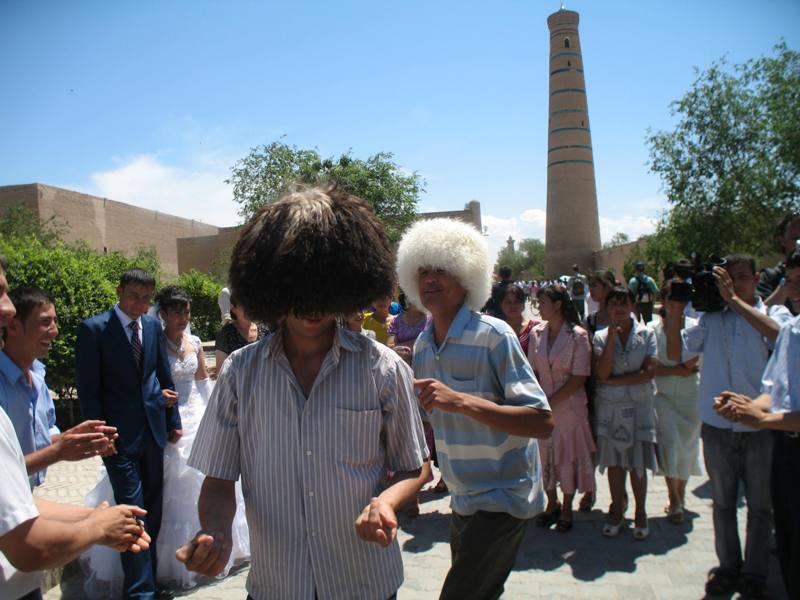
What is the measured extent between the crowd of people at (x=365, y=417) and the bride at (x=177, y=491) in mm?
18

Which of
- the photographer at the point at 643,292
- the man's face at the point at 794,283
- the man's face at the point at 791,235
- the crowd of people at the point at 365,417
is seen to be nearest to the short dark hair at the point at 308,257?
the crowd of people at the point at 365,417

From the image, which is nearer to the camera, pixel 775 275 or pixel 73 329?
pixel 775 275

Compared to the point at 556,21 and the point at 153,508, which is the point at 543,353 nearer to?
the point at 153,508

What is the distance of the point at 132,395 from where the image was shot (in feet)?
13.2

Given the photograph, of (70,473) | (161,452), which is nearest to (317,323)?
(161,452)

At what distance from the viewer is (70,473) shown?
7.55 metres

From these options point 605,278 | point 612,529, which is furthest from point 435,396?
point 605,278

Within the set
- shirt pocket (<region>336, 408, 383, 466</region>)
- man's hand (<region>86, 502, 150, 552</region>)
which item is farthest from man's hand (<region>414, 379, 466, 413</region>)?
man's hand (<region>86, 502, 150, 552</region>)

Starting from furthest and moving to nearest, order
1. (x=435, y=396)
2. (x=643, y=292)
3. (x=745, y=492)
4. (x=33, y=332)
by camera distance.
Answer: (x=643, y=292) < (x=745, y=492) < (x=33, y=332) < (x=435, y=396)

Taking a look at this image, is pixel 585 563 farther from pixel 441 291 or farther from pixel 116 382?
pixel 116 382

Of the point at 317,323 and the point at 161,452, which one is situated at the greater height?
the point at 317,323

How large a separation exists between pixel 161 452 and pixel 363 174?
21.1m

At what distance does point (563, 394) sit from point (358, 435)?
3.20 metres

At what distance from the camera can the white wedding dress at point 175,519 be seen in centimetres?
420
